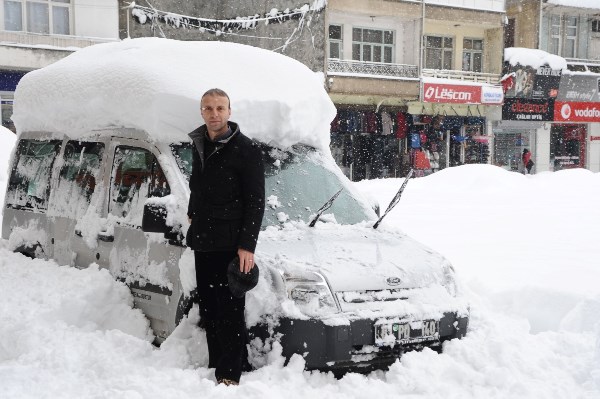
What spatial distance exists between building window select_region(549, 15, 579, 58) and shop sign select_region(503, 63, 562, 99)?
2790mm

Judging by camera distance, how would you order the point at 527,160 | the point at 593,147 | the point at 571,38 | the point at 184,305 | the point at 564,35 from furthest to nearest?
the point at 593,147 → the point at 571,38 → the point at 564,35 → the point at 527,160 → the point at 184,305

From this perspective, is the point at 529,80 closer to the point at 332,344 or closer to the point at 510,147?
the point at 510,147

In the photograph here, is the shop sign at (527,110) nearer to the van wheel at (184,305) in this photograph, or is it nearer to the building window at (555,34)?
the building window at (555,34)

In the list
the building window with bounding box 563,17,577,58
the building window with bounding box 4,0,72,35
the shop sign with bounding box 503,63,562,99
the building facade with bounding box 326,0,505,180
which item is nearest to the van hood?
the building window with bounding box 4,0,72,35

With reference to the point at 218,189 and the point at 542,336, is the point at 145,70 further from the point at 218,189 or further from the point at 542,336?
the point at 542,336

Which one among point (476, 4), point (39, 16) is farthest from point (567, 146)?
point (39, 16)

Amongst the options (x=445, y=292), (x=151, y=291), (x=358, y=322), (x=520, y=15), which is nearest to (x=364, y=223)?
(x=445, y=292)

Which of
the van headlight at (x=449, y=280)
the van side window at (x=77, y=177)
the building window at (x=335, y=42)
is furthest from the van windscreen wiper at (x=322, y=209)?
the building window at (x=335, y=42)

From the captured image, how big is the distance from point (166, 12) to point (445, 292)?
1982 centimetres

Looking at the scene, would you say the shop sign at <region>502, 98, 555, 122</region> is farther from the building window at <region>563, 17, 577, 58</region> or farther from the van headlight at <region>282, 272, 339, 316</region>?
the van headlight at <region>282, 272, 339, 316</region>

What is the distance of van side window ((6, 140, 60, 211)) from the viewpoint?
6023mm

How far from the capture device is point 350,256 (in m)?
4.34

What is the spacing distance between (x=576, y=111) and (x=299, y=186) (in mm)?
29624

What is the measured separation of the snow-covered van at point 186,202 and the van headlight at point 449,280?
0.01m
